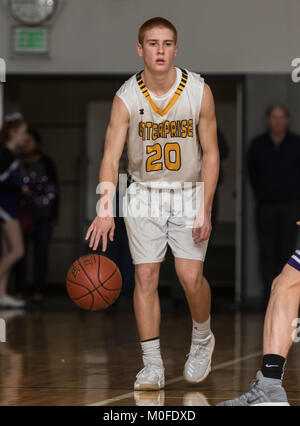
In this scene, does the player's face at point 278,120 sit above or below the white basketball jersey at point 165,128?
above

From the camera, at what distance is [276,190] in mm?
7629

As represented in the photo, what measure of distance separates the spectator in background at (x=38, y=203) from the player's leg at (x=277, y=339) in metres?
5.15

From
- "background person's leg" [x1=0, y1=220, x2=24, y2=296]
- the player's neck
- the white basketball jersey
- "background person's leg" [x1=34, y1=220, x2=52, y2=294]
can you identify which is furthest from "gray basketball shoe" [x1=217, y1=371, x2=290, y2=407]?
"background person's leg" [x1=34, y1=220, x2=52, y2=294]

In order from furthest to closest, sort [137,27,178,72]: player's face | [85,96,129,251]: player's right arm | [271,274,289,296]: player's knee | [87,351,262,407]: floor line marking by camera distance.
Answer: [137,27,178,72]: player's face
[85,96,129,251]: player's right arm
[87,351,262,407]: floor line marking
[271,274,289,296]: player's knee

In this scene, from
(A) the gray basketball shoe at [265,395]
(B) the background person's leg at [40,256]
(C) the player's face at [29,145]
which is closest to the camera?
(A) the gray basketball shoe at [265,395]

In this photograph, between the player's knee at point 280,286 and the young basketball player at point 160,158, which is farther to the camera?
the young basketball player at point 160,158

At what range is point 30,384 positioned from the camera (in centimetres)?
404

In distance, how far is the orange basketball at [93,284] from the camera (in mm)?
3967

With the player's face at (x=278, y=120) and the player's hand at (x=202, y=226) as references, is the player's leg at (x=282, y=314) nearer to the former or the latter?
the player's hand at (x=202, y=226)

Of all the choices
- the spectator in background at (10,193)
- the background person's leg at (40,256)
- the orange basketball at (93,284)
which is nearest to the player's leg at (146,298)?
the orange basketball at (93,284)

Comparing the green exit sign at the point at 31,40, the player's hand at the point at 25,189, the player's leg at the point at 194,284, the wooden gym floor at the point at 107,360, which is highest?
the green exit sign at the point at 31,40

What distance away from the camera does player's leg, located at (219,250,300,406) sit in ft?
10.2

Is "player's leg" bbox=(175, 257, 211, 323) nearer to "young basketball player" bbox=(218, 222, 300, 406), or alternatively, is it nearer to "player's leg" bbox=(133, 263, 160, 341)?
"player's leg" bbox=(133, 263, 160, 341)

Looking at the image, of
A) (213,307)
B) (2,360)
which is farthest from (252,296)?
(2,360)
